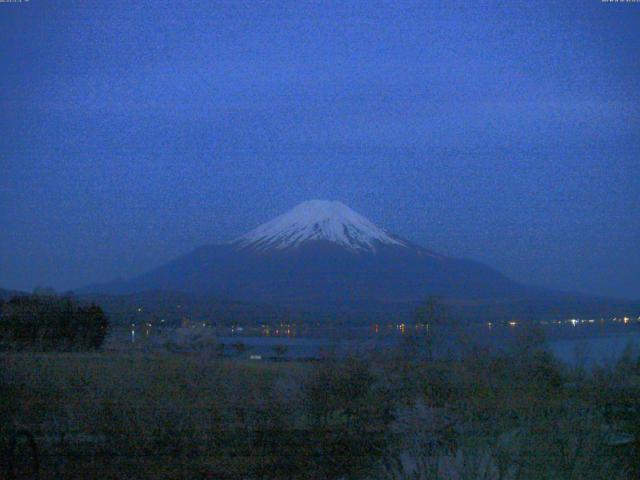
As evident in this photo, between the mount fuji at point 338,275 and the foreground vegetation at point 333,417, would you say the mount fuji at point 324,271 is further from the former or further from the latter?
the foreground vegetation at point 333,417

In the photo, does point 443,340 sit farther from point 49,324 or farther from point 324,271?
point 324,271

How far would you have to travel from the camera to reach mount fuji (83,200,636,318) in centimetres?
4200

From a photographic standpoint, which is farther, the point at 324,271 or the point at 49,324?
the point at 324,271

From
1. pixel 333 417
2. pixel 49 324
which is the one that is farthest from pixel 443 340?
pixel 49 324

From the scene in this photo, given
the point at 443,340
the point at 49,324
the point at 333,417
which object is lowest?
the point at 333,417

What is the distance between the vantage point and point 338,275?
52656 mm

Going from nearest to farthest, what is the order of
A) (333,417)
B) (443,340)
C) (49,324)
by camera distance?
(333,417) < (443,340) < (49,324)

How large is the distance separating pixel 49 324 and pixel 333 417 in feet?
37.1

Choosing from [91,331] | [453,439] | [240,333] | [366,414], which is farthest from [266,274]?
[453,439]

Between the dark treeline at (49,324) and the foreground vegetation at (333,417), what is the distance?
348 centimetres

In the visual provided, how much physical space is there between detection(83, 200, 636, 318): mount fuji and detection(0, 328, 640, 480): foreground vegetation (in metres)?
16.4

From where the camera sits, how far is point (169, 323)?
2950 cm

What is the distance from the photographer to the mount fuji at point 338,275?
4200 cm

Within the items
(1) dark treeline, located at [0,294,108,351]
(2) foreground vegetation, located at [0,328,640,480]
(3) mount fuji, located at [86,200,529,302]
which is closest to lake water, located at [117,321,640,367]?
(2) foreground vegetation, located at [0,328,640,480]
